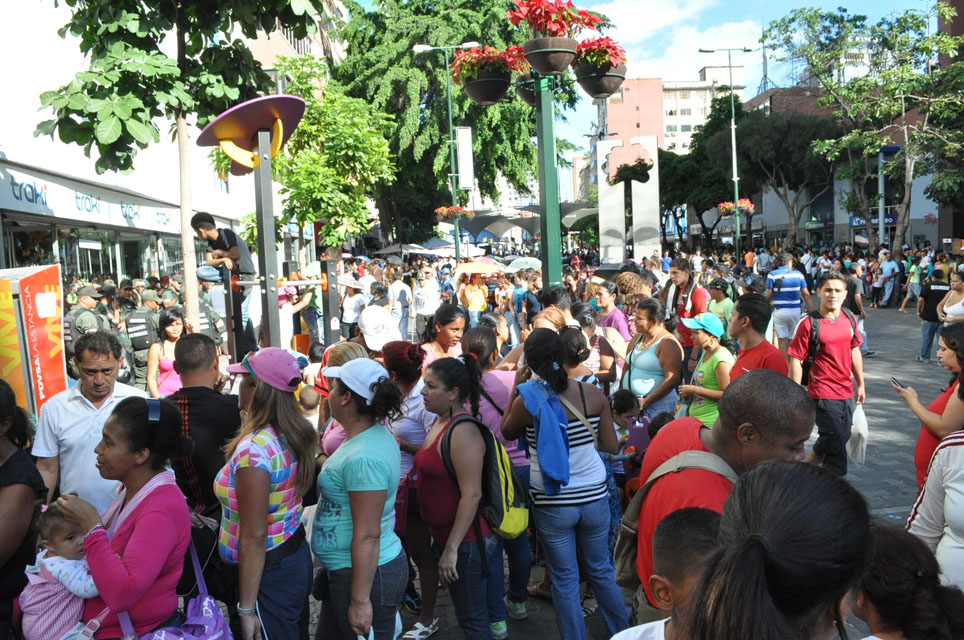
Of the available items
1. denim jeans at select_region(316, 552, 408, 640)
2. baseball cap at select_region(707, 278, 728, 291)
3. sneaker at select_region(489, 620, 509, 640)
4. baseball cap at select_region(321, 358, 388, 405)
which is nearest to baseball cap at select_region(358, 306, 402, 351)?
baseball cap at select_region(707, 278, 728, 291)

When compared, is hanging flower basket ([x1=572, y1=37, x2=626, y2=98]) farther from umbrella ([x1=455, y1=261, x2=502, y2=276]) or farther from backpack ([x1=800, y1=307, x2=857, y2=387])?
umbrella ([x1=455, y1=261, x2=502, y2=276])

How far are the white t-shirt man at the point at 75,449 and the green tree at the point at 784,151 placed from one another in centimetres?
4315

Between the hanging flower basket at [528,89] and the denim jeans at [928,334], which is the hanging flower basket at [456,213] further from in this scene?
the hanging flower basket at [528,89]

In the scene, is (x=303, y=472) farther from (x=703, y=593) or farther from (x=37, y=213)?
(x=37, y=213)

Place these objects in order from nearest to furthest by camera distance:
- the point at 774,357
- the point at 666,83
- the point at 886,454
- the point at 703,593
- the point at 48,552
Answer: the point at 703,593
the point at 48,552
the point at 774,357
the point at 886,454
the point at 666,83

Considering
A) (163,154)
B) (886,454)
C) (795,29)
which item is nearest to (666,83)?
(795,29)

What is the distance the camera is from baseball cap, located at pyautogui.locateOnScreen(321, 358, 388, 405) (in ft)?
11.0

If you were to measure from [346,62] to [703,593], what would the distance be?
35.9 m

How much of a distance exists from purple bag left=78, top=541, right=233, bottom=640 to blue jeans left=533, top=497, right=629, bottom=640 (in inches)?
68.4

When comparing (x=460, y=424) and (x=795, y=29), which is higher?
(x=795, y=29)

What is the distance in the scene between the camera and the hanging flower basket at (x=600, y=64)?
23.8 ft

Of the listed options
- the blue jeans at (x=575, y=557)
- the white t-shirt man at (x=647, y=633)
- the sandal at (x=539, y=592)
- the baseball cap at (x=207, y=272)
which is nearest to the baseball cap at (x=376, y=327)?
the baseball cap at (x=207, y=272)

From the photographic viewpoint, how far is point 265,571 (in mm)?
3213

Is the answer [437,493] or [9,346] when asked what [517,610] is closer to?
[437,493]
